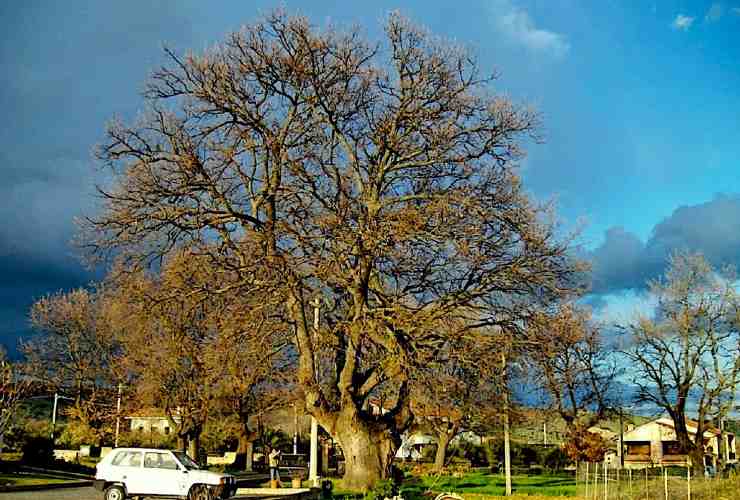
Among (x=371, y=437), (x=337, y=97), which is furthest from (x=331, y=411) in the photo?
(x=337, y=97)

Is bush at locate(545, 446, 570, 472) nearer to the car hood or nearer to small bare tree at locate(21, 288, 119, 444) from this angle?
small bare tree at locate(21, 288, 119, 444)

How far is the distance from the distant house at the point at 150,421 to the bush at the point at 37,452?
6.31 meters

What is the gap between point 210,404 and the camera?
43.8 m

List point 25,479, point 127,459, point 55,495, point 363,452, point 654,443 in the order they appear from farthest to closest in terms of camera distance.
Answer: point 654,443
point 25,479
point 55,495
point 127,459
point 363,452

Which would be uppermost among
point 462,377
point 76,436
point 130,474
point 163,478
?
point 462,377

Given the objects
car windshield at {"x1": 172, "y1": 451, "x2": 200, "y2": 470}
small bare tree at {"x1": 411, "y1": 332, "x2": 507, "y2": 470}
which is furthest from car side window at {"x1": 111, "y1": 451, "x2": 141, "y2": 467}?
small bare tree at {"x1": 411, "y1": 332, "x2": 507, "y2": 470}

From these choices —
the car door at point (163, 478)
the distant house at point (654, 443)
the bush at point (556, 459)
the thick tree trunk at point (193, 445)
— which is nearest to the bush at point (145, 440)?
the thick tree trunk at point (193, 445)

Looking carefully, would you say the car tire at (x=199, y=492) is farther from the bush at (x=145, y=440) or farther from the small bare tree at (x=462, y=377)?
the bush at (x=145, y=440)

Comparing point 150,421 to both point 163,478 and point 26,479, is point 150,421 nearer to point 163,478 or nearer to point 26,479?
point 26,479

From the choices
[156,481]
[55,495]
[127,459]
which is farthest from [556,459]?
[127,459]

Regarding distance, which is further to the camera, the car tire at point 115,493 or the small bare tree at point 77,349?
the small bare tree at point 77,349

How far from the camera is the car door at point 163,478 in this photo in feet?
74.8

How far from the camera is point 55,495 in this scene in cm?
2686

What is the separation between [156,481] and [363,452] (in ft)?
21.4
